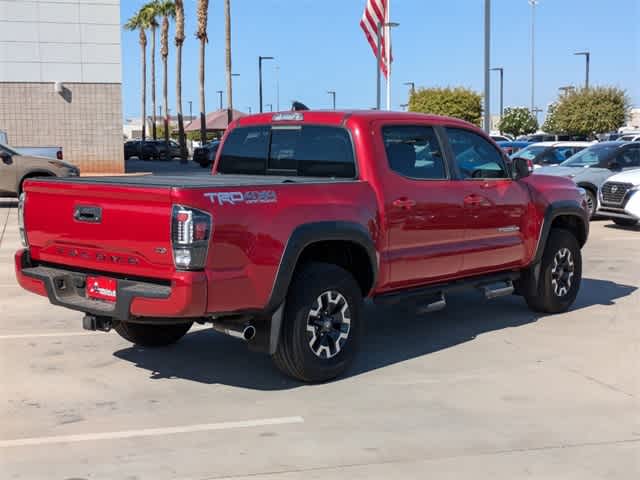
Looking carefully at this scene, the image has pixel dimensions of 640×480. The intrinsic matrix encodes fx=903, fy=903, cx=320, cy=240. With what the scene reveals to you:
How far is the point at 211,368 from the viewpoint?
6941mm

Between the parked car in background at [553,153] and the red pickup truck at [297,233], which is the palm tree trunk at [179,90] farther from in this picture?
the red pickup truck at [297,233]

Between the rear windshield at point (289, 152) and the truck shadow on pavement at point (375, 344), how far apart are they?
151 cm

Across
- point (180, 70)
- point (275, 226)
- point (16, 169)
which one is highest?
point (180, 70)

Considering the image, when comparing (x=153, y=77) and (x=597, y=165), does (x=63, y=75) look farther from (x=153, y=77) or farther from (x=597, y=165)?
(x=153, y=77)

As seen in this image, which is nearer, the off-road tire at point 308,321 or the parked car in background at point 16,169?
the off-road tire at point 308,321

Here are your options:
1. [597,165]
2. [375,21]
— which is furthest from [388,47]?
[597,165]

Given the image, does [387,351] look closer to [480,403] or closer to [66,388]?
[480,403]

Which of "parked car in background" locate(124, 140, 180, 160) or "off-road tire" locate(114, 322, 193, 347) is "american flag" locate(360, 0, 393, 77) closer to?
"off-road tire" locate(114, 322, 193, 347)

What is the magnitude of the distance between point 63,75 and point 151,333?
26800mm

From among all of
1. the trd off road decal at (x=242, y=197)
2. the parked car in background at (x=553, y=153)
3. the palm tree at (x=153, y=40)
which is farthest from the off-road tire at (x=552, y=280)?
the palm tree at (x=153, y=40)

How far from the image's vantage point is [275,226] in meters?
5.92

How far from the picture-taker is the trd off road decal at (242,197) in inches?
219

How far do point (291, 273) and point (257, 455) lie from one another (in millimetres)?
1438

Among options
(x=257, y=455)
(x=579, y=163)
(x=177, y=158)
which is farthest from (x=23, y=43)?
Answer: (x=177, y=158)
